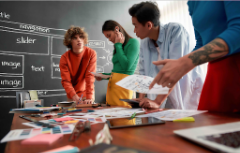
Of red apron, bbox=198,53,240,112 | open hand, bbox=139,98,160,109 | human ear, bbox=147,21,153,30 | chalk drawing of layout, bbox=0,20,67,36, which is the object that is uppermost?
chalk drawing of layout, bbox=0,20,67,36

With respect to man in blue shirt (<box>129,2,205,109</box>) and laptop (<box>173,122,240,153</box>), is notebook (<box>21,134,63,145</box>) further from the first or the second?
man in blue shirt (<box>129,2,205,109</box>)

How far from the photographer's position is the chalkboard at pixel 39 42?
2.36m

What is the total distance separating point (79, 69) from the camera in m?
2.00

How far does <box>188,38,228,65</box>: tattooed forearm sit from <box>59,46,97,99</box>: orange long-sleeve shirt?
4.79ft

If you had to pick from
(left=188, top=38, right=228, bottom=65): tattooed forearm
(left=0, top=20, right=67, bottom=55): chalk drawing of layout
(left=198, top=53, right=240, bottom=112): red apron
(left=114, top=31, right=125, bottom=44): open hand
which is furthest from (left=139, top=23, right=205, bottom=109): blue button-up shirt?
(left=0, top=20, right=67, bottom=55): chalk drawing of layout

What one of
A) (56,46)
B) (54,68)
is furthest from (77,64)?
(56,46)

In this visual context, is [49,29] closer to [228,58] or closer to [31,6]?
[31,6]

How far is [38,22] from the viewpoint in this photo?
2631 millimetres

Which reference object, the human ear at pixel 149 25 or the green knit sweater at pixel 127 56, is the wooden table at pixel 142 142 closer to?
the human ear at pixel 149 25

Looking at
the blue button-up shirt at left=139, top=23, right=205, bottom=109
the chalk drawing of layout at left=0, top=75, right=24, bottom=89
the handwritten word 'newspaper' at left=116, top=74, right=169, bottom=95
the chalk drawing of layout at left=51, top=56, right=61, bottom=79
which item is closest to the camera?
the handwritten word 'newspaper' at left=116, top=74, right=169, bottom=95

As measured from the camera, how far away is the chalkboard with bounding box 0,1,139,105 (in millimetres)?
2361

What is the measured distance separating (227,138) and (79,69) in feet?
6.05

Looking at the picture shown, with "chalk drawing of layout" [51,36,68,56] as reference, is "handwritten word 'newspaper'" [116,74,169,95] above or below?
below

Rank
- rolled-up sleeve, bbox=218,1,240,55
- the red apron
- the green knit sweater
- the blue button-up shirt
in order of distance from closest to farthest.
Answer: rolled-up sleeve, bbox=218,1,240,55
the red apron
the blue button-up shirt
the green knit sweater
